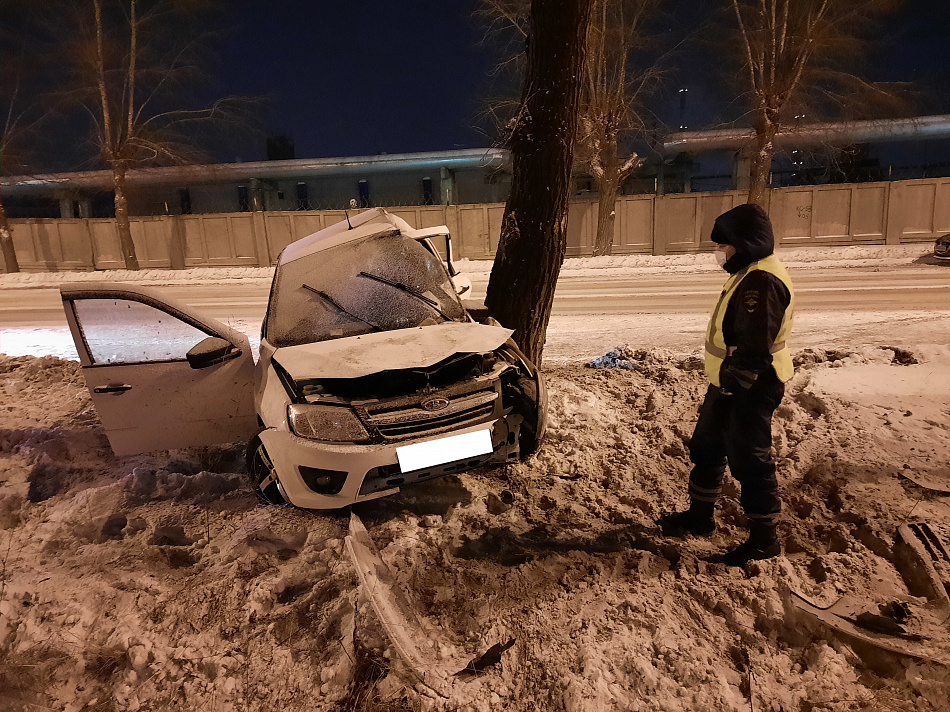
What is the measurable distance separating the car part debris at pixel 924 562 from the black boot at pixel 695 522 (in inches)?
36.7

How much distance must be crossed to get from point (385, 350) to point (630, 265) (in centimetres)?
1536

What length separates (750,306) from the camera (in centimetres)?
278

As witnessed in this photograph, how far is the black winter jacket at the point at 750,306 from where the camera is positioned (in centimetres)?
276

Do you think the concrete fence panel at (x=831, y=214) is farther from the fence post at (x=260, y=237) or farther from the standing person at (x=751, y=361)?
the fence post at (x=260, y=237)

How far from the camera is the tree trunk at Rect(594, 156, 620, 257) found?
18828 millimetres

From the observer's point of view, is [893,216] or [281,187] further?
[281,187]

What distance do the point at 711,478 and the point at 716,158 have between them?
24582 mm

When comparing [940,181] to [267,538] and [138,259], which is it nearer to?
[267,538]

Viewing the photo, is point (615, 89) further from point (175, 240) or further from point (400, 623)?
point (400, 623)

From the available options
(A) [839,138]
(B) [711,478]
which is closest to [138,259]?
(B) [711,478]

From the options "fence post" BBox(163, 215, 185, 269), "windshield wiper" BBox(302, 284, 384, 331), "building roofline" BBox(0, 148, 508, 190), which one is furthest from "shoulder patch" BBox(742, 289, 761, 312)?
"fence post" BBox(163, 215, 185, 269)

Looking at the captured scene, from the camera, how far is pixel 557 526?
3480 millimetres

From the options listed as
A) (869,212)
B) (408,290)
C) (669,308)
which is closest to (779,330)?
(408,290)

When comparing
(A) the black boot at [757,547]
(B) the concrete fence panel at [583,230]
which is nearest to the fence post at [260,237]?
(B) the concrete fence panel at [583,230]
